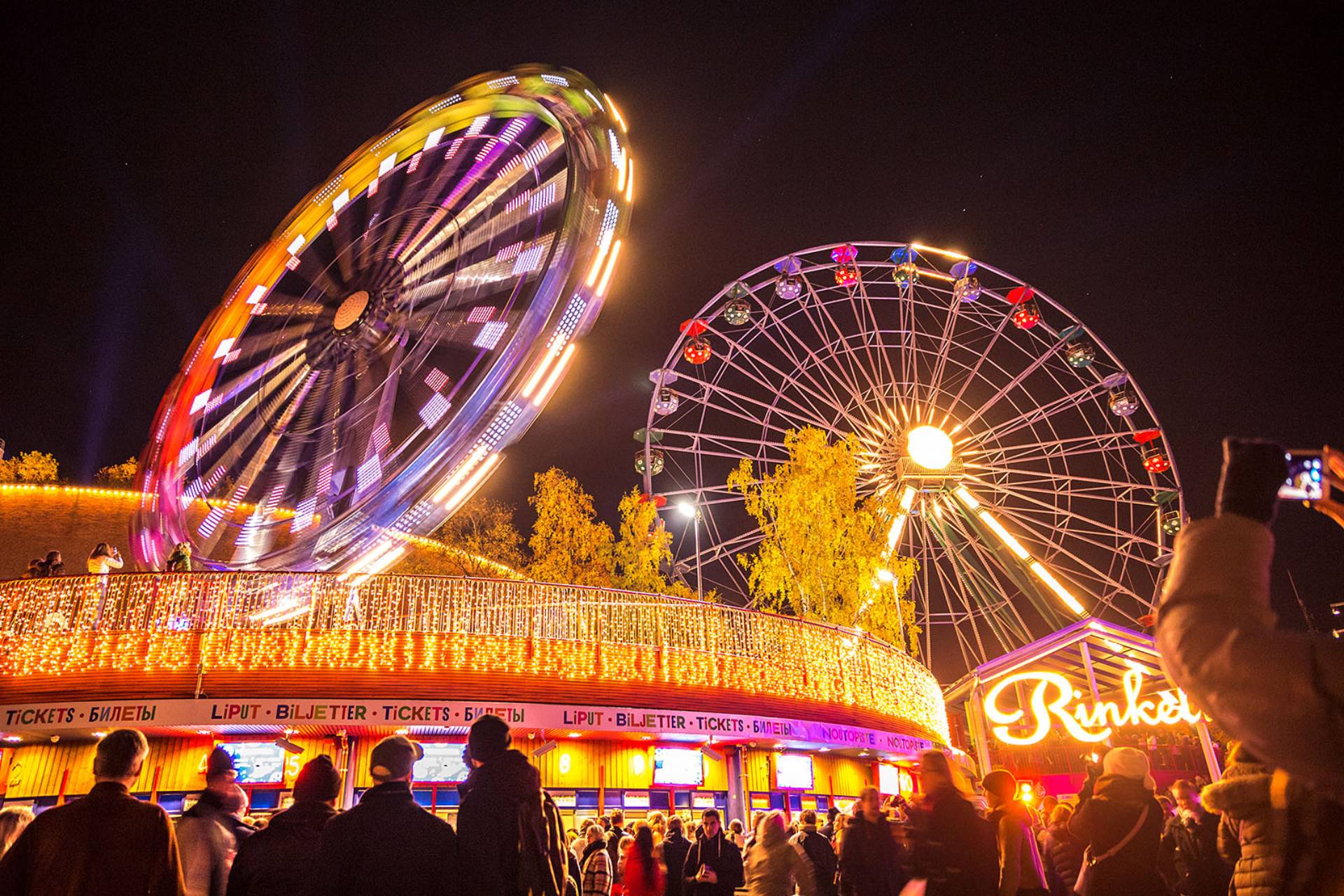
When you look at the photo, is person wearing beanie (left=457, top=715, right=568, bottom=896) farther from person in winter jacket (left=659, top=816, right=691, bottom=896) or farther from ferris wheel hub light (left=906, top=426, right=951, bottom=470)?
Result: ferris wheel hub light (left=906, top=426, right=951, bottom=470)

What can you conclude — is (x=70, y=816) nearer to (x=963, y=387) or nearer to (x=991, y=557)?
(x=963, y=387)

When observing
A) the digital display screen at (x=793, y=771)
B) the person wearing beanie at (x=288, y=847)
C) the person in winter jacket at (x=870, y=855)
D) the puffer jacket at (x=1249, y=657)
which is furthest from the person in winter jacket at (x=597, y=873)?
the digital display screen at (x=793, y=771)

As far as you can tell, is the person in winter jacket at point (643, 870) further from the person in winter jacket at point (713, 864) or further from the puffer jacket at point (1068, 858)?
the puffer jacket at point (1068, 858)

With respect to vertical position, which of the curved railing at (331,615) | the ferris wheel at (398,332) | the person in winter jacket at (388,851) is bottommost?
the person in winter jacket at (388,851)

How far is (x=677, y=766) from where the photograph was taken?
48.2ft

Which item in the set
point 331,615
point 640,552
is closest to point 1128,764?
point 331,615

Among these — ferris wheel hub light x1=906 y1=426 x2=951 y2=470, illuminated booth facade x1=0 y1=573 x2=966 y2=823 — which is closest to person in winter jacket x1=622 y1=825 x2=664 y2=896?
illuminated booth facade x1=0 y1=573 x2=966 y2=823

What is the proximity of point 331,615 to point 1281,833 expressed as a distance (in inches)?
490

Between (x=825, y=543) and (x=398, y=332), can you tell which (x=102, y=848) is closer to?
(x=398, y=332)

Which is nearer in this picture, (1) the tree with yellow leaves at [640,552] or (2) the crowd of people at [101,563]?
(2) the crowd of people at [101,563]

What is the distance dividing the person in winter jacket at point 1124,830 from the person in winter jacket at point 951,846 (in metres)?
0.56

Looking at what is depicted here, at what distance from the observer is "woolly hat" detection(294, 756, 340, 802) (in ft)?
13.3

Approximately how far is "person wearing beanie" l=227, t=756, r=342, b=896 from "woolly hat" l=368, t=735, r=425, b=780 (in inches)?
16.8

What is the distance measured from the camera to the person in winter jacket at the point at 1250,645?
1.22 m
